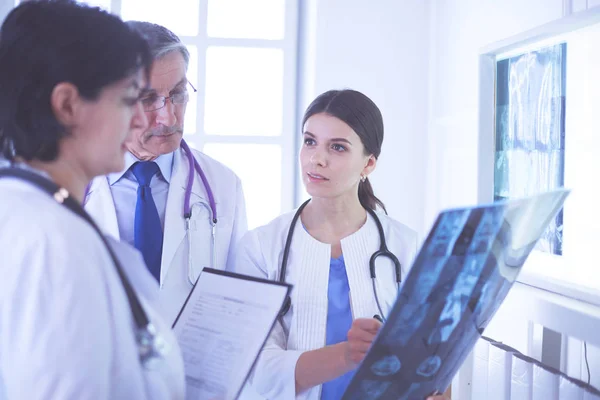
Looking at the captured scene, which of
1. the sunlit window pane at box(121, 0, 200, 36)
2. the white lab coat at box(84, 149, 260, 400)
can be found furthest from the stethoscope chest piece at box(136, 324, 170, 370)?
the sunlit window pane at box(121, 0, 200, 36)

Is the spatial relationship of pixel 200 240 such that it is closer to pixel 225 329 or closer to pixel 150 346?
pixel 225 329

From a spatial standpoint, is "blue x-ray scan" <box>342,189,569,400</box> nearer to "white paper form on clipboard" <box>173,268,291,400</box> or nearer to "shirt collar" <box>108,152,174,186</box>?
"white paper form on clipboard" <box>173,268,291,400</box>

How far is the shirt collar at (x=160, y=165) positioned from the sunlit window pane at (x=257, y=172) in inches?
51.8

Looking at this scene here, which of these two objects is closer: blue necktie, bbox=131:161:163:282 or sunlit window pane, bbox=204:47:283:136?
blue necktie, bbox=131:161:163:282

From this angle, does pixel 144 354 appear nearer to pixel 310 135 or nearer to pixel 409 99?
pixel 310 135

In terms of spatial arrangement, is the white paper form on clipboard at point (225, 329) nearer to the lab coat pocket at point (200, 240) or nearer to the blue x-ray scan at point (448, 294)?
the blue x-ray scan at point (448, 294)

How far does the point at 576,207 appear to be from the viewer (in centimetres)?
116

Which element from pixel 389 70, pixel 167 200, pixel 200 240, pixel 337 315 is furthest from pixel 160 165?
pixel 389 70

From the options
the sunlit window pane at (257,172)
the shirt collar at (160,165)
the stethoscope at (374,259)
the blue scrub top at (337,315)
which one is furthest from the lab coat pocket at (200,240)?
the sunlit window pane at (257,172)

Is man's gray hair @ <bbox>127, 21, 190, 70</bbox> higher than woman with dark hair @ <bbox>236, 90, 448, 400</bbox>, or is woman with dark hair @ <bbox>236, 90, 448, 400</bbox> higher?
man's gray hair @ <bbox>127, 21, 190, 70</bbox>

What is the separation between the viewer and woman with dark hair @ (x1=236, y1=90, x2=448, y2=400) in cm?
123

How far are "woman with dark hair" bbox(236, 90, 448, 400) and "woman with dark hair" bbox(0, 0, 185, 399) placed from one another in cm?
54

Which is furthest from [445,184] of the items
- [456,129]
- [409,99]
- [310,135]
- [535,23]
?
[310,135]

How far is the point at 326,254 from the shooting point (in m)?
1.36
